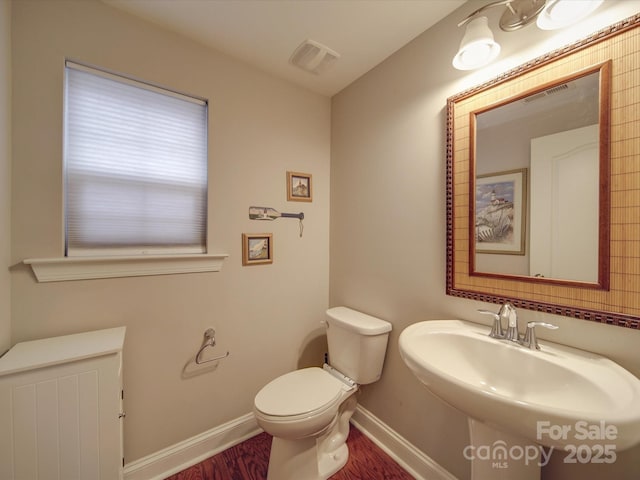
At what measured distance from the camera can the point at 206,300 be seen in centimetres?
149

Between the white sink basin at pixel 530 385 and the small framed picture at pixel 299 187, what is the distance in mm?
1169

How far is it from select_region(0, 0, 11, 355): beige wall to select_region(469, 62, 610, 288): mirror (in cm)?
196

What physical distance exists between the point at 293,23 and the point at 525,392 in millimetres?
1941

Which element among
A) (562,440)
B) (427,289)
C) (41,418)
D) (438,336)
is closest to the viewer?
(562,440)

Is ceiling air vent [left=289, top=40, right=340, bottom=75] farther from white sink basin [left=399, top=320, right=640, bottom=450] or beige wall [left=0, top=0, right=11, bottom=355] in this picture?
white sink basin [left=399, top=320, right=640, bottom=450]

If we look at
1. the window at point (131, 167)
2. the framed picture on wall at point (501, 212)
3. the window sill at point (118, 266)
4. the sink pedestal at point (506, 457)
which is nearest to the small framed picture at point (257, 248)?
the window sill at point (118, 266)

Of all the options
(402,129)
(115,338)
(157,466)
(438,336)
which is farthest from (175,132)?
(157,466)

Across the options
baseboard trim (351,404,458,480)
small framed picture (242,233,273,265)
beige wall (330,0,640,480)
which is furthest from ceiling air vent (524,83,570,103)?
baseboard trim (351,404,458,480)

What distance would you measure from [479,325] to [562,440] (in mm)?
598

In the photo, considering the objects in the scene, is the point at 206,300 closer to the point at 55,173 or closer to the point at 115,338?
the point at 115,338

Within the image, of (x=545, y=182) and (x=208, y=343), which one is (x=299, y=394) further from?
(x=545, y=182)

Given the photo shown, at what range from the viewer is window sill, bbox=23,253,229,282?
1.09 m

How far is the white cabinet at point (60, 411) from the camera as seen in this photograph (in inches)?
34.0

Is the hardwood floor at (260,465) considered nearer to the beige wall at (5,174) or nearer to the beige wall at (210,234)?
the beige wall at (210,234)
